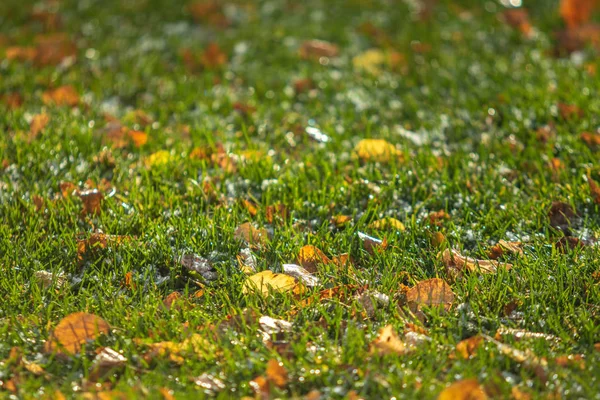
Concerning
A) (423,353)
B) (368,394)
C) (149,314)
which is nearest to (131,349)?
(149,314)

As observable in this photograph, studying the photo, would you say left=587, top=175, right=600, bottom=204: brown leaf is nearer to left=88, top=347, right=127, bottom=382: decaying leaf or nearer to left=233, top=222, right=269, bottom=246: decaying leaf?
left=233, top=222, right=269, bottom=246: decaying leaf

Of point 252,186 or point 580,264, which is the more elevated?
point 580,264

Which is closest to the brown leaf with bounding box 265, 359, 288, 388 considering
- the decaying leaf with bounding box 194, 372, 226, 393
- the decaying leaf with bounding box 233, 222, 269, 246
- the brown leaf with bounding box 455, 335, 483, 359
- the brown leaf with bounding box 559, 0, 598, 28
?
the decaying leaf with bounding box 194, 372, 226, 393

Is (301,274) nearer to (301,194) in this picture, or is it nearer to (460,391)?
(301,194)

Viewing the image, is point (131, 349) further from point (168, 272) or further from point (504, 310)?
point (504, 310)

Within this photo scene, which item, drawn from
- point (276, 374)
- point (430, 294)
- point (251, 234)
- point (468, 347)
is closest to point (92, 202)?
point (251, 234)

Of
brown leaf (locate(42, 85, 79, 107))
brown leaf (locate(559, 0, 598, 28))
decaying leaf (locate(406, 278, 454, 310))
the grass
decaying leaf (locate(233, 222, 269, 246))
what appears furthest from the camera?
brown leaf (locate(559, 0, 598, 28))
